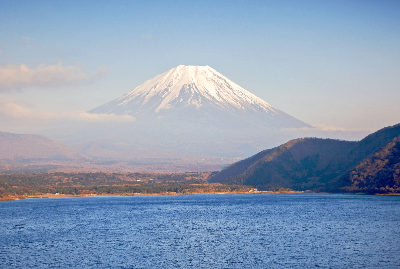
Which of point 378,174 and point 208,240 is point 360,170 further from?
point 208,240

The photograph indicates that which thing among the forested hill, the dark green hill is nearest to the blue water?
the dark green hill

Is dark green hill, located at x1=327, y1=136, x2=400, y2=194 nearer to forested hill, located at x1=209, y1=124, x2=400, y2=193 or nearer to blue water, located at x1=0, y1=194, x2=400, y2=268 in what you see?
forested hill, located at x1=209, y1=124, x2=400, y2=193

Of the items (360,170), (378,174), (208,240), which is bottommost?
(208,240)

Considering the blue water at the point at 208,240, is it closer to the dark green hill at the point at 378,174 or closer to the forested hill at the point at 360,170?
the dark green hill at the point at 378,174

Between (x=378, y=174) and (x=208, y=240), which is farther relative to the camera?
(x=378, y=174)

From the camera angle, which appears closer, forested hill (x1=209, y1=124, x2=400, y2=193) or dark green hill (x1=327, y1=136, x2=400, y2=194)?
dark green hill (x1=327, y1=136, x2=400, y2=194)

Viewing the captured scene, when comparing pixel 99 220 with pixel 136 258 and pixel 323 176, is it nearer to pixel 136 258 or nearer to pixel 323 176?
pixel 136 258

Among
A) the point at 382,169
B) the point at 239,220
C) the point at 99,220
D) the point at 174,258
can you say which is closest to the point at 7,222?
the point at 99,220

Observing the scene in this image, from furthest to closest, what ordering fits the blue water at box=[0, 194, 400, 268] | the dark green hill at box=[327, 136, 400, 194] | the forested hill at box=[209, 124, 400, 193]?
1. the forested hill at box=[209, 124, 400, 193]
2. the dark green hill at box=[327, 136, 400, 194]
3. the blue water at box=[0, 194, 400, 268]

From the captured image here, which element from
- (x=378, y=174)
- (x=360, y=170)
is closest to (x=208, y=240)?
(x=378, y=174)
